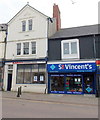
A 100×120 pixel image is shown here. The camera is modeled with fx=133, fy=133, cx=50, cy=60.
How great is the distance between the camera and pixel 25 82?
685 inches

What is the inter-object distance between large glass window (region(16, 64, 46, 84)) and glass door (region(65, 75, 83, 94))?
3041 millimetres

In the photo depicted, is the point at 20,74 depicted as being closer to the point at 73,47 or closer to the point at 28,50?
the point at 28,50

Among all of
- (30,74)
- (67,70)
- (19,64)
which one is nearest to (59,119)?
(67,70)

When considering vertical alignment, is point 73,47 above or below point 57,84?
above

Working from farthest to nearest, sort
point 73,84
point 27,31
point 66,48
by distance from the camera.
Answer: point 27,31 → point 66,48 → point 73,84

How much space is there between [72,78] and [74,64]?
171 cm

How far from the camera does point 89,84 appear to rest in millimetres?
Result: 14953

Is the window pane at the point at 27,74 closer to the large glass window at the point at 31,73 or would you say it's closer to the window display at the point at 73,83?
the large glass window at the point at 31,73

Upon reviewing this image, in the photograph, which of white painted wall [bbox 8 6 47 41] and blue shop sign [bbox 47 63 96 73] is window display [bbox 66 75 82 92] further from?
white painted wall [bbox 8 6 47 41]

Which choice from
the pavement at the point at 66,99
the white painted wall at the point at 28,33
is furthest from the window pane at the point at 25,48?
the pavement at the point at 66,99

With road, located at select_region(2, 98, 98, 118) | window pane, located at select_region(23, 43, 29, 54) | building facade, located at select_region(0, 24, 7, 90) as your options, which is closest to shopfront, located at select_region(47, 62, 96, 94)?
window pane, located at select_region(23, 43, 29, 54)

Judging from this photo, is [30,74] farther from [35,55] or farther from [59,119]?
[59,119]

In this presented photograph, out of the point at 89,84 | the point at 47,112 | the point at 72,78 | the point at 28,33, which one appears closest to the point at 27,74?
the point at 28,33

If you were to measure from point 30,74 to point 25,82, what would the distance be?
49.5 inches
